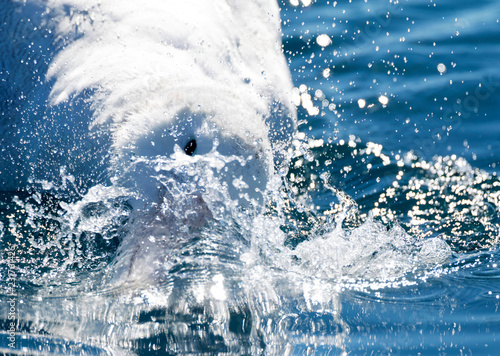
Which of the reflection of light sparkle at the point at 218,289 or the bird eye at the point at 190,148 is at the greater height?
the bird eye at the point at 190,148

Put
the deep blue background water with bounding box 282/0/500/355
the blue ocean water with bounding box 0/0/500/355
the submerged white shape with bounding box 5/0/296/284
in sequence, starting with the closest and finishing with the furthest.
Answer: the blue ocean water with bounding box 0/0/500/355 < the deep blue background water with bounding box 282/0/500/355 < the submerged white shape with bounding box 5/0/296/284

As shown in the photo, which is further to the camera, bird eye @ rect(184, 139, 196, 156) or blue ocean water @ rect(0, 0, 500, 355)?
bird eye @ rect(184, 139, 196, 156)

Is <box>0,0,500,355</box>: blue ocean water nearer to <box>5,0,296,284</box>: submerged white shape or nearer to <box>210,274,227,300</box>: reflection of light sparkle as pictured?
<box>210,274,227,300</box>: reflection of light sparkle

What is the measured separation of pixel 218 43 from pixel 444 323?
6.03ft

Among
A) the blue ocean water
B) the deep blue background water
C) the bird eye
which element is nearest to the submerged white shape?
the bird eye

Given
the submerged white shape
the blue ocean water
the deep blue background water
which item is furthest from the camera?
the submerged white shape

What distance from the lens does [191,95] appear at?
3.39 meters

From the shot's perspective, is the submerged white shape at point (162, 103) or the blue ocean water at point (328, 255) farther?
the submerged white shape at point (162, 103)

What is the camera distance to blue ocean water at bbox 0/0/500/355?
3.02 m

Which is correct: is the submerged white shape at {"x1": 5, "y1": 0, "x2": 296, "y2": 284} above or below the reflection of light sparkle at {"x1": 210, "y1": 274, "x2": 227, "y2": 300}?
above

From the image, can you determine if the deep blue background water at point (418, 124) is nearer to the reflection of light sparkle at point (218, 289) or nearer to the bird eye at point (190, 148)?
the reflection of light sparkle at point (218, 289)

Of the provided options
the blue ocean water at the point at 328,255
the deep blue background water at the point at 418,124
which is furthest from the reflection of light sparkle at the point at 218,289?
the deep blue background water at the point at 418,124

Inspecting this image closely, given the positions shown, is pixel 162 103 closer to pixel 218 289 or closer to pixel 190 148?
pixel 190 148

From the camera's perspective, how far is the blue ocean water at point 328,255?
302cm
